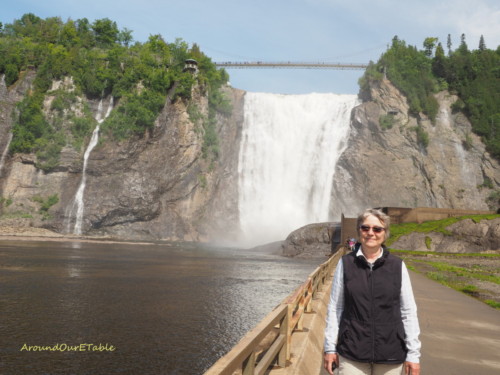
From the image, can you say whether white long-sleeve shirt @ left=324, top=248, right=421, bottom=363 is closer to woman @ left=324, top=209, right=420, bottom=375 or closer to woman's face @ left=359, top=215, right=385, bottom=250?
woman @ left=324, top=209, right=420, bottom=375

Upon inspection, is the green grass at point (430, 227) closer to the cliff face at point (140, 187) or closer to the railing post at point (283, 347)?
the cliff face at point (140, 187)

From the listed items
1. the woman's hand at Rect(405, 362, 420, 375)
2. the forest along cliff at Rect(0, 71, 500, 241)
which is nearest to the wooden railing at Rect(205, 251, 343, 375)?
the woman's hand at Rect(405, 362, 420, 375)

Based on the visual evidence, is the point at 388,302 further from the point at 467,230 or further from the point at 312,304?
the point at 467,230

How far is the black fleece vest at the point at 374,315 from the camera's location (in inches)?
135

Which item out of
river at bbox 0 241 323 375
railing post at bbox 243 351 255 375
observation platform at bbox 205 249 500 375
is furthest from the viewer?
river at bbox 0 241 323 375

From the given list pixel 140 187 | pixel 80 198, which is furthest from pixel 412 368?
pixel 80 198

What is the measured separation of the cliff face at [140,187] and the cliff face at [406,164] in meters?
22.0

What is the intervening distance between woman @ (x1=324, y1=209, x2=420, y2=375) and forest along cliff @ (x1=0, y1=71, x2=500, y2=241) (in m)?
59.8

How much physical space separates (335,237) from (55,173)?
43088 millimetres

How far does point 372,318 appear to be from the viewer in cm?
347

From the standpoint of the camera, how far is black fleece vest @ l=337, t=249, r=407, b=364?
3.44 meters

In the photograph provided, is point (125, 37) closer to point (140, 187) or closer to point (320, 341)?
point (140, 187)

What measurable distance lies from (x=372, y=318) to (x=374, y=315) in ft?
0.10

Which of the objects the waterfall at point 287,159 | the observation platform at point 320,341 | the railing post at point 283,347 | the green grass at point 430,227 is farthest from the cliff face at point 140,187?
the railing post at point 283,347
